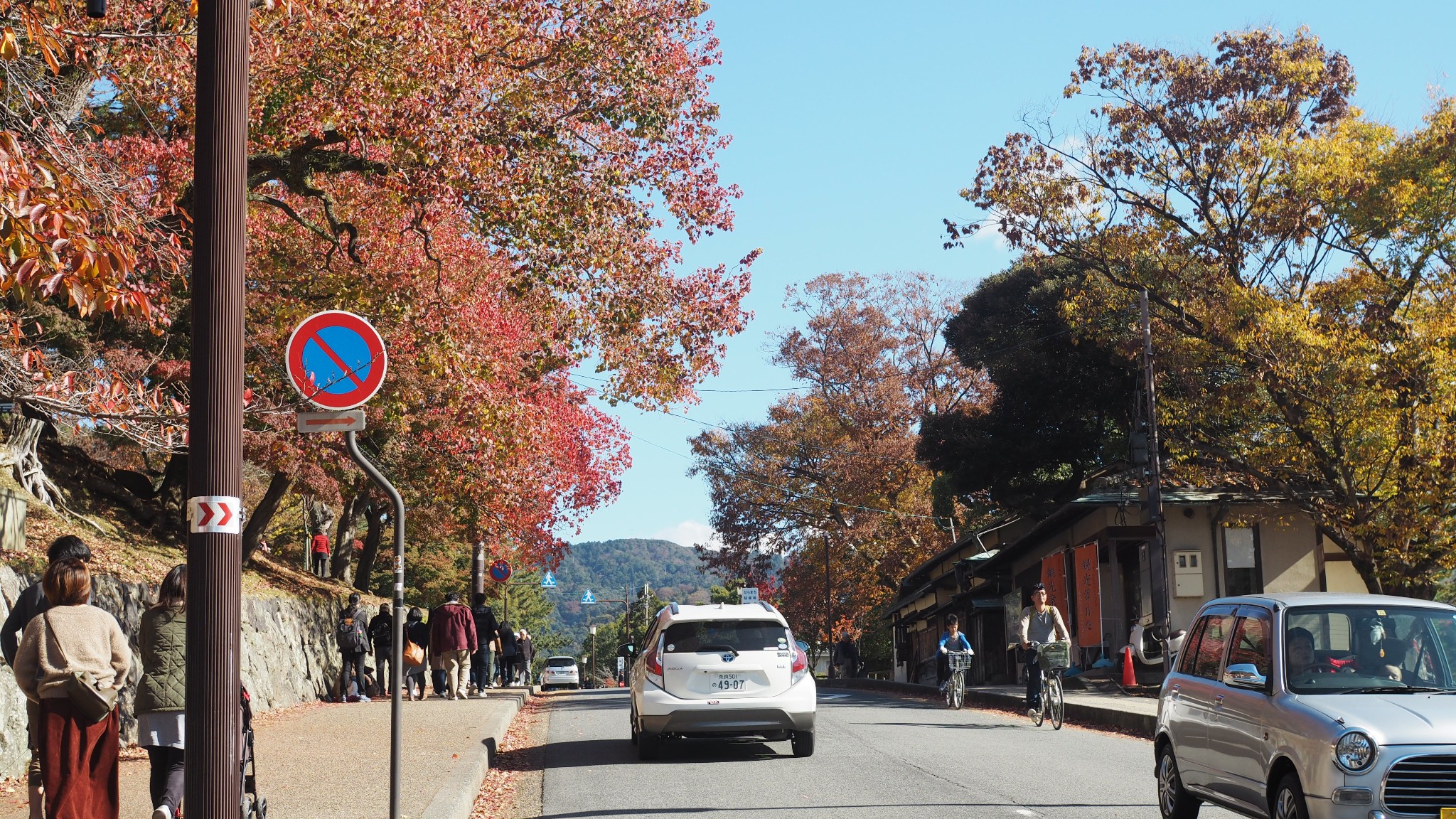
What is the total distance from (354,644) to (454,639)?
A: 162cm

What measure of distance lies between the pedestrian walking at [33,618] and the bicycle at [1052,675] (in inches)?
539

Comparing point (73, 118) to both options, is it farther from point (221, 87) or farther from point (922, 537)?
point (922, 537)

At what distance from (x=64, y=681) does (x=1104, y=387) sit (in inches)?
1343

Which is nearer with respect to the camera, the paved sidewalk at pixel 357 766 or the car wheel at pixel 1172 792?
the car wheel at pixel 1172 792

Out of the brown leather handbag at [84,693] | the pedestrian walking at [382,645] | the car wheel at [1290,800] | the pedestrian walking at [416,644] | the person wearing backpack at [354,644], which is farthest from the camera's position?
the pedestrian walking at [382,645]

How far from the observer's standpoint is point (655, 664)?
14188 mm

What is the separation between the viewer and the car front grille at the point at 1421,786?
6.92 meters

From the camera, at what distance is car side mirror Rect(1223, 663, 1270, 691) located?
26.3 feet

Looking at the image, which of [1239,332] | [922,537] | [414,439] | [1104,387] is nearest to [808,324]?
[922,537]

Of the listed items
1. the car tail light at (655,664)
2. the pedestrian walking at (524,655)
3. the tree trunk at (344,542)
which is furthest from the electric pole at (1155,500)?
the tree trunk at (344,542)

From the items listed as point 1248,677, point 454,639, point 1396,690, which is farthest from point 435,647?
point 1396,690

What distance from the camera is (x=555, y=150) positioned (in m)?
16.9

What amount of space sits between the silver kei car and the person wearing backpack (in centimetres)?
1596

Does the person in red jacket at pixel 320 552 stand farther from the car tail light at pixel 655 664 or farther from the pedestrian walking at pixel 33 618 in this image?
the pedestrian walking at pixel 33 618
